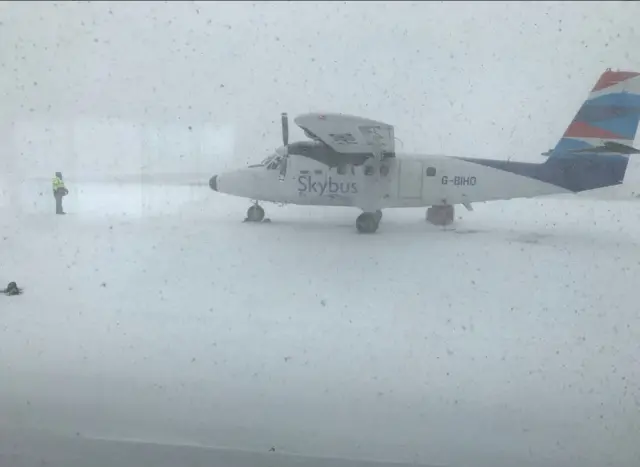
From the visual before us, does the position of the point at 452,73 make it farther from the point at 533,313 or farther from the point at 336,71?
the point at 533,313

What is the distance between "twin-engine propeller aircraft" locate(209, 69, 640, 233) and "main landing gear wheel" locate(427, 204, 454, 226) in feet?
0.04

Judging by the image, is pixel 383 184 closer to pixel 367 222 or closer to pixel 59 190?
pixel 367 222

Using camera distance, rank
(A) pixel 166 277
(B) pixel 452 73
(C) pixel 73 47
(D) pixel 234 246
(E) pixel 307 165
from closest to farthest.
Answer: (C) pixel 73 47
(B) pixel 452 73
(A) pixel 166 277
(D) pixel 234 246
(E) pixel 307 165

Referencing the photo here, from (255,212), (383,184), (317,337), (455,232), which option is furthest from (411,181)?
(317,337)

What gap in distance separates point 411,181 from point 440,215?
118cm

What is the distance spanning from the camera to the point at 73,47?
2270mm

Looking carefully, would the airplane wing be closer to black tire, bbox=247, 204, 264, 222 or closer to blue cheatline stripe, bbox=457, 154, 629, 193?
black tire, bbox=247, 204, 264, 222

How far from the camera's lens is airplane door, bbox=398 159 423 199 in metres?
5.17

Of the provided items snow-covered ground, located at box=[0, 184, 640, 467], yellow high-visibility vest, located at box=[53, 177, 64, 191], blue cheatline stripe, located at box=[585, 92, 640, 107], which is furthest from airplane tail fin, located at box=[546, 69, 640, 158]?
yellow high-visibility vest, located at box=[53, 177, 64, 191]

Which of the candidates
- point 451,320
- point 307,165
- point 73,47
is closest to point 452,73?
point 451,320

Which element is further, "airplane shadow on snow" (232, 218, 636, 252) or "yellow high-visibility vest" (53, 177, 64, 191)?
"airplane shadow on snow" (232, 218, 636, 252)

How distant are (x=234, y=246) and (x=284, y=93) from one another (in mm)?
1042

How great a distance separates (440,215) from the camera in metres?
4.09

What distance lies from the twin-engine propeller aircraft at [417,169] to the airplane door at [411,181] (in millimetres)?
10
